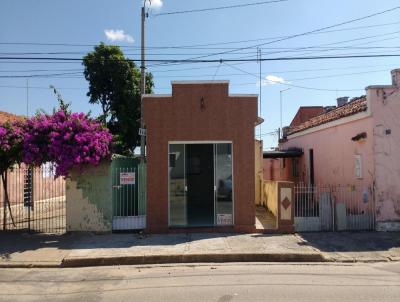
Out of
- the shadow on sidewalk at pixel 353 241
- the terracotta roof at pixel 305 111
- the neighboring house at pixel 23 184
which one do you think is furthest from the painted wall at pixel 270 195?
the terracotta roof at pixel 305 111

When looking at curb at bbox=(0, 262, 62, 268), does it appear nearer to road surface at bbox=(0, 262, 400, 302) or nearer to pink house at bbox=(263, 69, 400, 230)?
road surface at bbox=(0, 262, 400, 302)

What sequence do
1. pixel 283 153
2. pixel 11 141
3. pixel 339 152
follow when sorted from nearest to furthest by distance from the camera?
pixel 11 141
pixel 339 152
pixel 283 153

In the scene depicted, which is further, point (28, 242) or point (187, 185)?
point (187, 185)

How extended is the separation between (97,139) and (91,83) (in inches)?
473

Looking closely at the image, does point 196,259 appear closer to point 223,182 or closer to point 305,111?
point 223,182

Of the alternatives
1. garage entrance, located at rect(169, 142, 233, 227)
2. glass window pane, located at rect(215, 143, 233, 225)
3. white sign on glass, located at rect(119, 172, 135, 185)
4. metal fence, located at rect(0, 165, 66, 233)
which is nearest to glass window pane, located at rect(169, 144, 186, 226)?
garage entrance, located at rect(169, 142, 233, 227)

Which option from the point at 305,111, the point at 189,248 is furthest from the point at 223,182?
the point at 305,111

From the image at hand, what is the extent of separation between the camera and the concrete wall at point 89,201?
45.1ft

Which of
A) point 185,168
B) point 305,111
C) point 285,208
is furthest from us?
point 305,111

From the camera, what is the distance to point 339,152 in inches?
725

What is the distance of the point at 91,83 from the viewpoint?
24.4 m

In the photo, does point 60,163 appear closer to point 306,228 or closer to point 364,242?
point 306,228

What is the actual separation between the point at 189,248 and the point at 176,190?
2.79 m

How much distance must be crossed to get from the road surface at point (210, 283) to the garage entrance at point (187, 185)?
3743 millimetres
